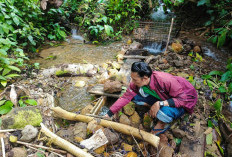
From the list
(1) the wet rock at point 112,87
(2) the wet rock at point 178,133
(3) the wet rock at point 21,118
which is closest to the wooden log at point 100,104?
(1) the wet rock at point 112,87

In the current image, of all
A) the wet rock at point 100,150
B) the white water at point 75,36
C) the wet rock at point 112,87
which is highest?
the white water at point 75,36

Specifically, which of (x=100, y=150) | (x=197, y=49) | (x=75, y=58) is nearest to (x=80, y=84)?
(x=75, y=58)

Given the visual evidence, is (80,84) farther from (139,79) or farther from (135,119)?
(139,79)

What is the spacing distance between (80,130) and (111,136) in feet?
1.88

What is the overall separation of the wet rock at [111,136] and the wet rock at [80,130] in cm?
41

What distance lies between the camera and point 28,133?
7.07ft

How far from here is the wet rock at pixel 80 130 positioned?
229cm

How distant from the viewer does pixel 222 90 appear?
3311 mm

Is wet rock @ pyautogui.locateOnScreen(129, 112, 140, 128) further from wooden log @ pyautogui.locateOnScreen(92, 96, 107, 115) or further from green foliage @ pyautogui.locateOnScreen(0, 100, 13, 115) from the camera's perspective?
green foliage @ pyautogui.locateOnScreen(0, 100, 13, 115)

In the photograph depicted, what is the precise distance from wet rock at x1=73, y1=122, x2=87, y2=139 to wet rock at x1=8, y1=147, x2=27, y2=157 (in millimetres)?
739

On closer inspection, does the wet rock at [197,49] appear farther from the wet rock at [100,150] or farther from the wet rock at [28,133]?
the wet rock at [28,133]

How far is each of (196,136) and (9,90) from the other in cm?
380

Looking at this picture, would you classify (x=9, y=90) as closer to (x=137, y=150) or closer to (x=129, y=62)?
(x=137, y=150)

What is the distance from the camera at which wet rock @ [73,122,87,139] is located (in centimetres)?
229
